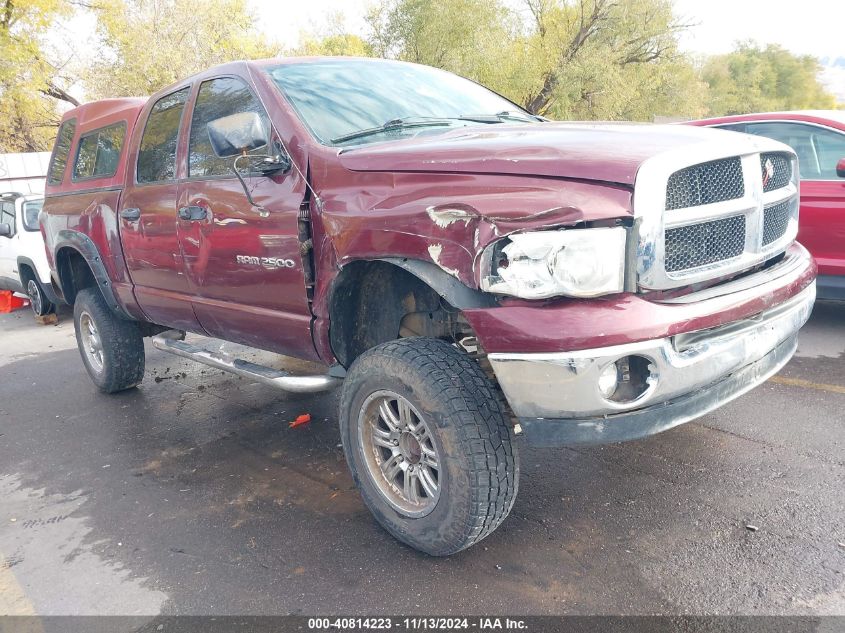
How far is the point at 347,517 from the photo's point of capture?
124 inches

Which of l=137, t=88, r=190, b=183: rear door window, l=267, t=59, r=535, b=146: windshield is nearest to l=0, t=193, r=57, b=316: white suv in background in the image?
l=137, t=88, r=190, b=183: rear door window

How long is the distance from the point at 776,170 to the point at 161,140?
11.3 ft

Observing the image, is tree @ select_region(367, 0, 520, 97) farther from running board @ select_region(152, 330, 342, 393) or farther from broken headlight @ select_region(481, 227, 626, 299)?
broken headlight @ select_region(481, 227, 626, 299)

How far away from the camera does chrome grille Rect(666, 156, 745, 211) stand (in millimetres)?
2312

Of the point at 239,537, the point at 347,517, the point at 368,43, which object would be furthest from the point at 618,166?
the point at 368,43

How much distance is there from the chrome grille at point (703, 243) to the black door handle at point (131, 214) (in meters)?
3.28

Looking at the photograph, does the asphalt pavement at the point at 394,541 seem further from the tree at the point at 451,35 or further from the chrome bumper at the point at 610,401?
the tree at the point at 451,35

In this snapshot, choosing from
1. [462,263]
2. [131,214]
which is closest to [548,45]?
[131,214]

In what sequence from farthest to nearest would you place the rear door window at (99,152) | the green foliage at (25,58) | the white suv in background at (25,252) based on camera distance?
the green foliage at (25,58)
the white suv in background at (25,252)
the rear door window at (99,152)

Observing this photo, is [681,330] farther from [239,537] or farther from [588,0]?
[588,0]

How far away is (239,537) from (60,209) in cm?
351

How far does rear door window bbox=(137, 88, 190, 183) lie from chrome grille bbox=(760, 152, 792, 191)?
10.1 feet

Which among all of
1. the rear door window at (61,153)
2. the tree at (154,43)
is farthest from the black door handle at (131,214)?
the tree at (154,43)

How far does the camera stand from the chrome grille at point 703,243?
2.33 meters
